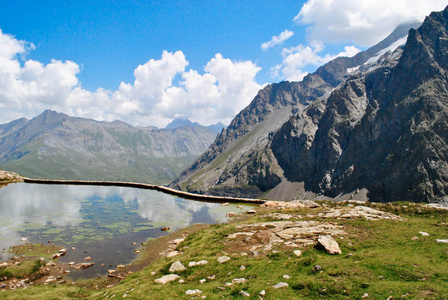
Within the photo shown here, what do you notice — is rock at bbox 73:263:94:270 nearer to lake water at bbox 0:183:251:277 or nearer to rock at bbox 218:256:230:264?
lake water at bbox 0:183:251:277

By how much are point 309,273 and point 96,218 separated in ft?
52.0

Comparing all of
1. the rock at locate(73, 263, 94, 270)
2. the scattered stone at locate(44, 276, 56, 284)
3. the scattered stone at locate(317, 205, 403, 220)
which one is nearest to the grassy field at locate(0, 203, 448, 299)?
the scattered stone at locate(44, 276, 56, 284)

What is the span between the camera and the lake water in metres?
15.3

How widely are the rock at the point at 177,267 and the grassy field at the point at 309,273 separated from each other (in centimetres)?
24

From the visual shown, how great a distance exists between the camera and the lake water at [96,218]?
50.1 ft

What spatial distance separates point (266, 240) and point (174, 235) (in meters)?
6.26

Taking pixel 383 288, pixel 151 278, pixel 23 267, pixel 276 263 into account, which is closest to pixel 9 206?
pixel 23 267

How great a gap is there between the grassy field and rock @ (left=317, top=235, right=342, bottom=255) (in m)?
0.31

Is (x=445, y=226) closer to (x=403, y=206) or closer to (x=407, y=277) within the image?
(x=403, y=206)

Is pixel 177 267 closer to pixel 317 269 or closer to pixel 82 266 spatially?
pixel 82 266

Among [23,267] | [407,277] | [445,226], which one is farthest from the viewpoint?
[445,226]

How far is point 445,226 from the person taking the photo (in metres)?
16.2

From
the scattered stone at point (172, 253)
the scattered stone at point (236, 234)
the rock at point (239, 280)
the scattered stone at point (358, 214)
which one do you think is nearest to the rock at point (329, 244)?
the scattered stone at point (236, 234)

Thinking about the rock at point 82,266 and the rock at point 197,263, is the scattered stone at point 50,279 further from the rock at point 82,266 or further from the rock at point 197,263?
the rock at point 197,263
